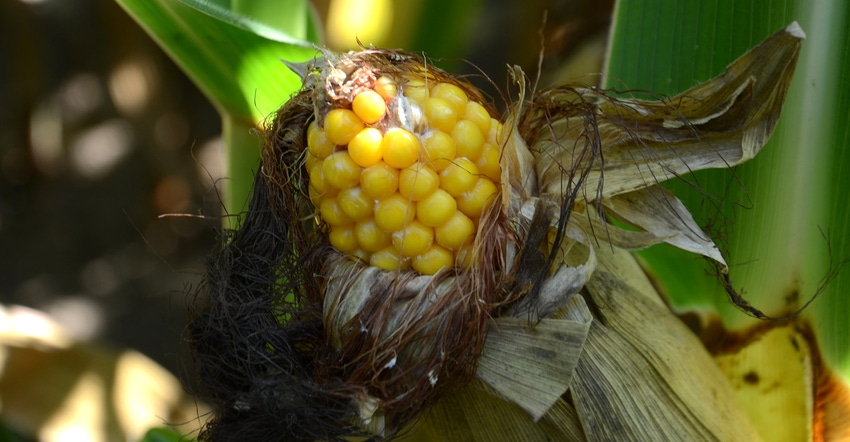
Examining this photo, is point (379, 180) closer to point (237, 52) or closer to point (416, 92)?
point (416, 92)

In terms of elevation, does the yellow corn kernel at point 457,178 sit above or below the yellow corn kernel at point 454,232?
above

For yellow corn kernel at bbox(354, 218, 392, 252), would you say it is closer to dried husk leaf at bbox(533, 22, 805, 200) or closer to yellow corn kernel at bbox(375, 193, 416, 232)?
yellow corn kernel at bbox(375, 193, 416, 232)

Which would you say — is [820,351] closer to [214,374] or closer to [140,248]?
[214,374]

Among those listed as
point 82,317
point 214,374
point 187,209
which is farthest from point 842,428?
point 82,317

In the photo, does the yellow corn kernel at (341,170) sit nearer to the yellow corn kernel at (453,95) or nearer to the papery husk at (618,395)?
the yellow corn kernel at (453,95)

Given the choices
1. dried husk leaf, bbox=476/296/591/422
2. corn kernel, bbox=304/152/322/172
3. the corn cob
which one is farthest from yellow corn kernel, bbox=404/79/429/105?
dried husk leaf, bbox=476/296/591/422

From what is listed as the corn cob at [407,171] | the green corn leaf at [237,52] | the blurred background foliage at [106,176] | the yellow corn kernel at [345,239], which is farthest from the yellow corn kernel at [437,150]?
the blurred background foliage at [106,176]
